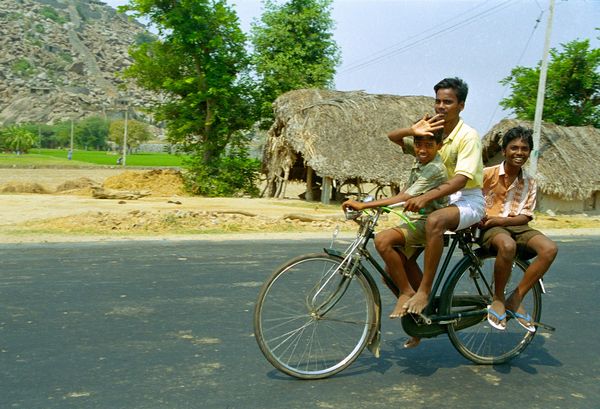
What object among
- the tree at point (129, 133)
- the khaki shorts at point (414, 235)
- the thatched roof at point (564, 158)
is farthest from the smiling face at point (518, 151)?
the tree at point (129, 133)

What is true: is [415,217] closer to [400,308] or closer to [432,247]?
[432,247]

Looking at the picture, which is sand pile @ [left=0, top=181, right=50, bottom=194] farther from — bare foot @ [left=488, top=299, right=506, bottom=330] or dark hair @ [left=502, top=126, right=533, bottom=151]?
bare foot @ [left=488, top=299, right=506, bottom=330]

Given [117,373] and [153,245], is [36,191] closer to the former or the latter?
[153,245]

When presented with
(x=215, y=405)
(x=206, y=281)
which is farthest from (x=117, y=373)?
(x=206, y=281)

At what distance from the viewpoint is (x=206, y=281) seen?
7.65 metres

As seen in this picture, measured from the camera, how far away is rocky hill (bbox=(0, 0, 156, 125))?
11762 centimetres

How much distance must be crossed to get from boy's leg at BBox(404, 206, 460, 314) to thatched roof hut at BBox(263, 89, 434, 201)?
701 inches

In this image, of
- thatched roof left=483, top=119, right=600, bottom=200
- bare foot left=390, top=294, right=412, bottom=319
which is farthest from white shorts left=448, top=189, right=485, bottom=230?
thatched roof left=483, top=119, right=600, bottom=200

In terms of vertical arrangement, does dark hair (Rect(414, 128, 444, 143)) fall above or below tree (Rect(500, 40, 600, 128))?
below

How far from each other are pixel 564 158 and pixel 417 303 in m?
21.3

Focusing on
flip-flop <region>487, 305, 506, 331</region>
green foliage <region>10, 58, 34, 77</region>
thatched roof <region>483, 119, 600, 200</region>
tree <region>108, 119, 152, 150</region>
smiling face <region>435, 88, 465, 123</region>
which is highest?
green foliage <region>10, 58, 34, 77</region>

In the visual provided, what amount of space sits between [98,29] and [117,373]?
662 ft

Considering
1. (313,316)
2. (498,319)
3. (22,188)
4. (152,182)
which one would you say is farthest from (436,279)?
(152,182)

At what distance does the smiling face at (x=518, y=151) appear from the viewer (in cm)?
479
